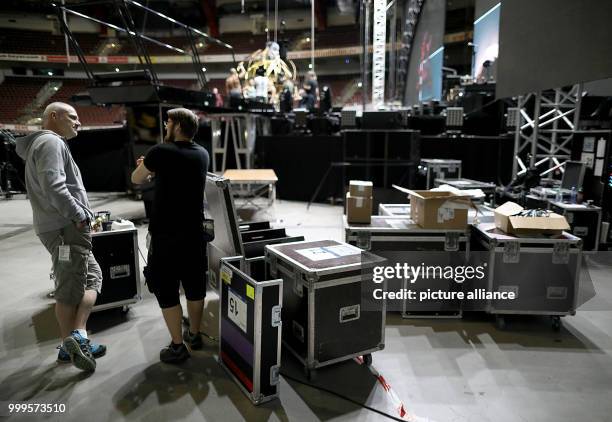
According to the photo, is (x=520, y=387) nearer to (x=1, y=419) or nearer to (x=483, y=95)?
(x=1, y=419)

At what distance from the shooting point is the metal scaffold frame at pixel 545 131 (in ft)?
20.0

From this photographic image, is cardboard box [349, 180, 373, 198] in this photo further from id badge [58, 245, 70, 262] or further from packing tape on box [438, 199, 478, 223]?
id badge [58, 245, 70, 262]

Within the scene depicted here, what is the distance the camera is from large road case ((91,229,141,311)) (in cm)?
309

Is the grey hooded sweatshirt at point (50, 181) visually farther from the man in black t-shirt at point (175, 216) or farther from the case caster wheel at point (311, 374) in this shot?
the case caster wheel at point (311, 374)

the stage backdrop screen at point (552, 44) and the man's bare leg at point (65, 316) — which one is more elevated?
the stage backdrop screen at point (552, 44)

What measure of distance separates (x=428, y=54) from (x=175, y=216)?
11741 mm

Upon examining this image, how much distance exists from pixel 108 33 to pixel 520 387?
85.2 feet

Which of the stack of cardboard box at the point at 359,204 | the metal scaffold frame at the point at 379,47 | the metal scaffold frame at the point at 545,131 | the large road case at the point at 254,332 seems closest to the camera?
the large road case at the point at 254,332

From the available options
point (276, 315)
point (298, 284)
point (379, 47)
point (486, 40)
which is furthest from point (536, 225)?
point (486, 40)

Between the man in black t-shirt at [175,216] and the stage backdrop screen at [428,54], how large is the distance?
32.6ft

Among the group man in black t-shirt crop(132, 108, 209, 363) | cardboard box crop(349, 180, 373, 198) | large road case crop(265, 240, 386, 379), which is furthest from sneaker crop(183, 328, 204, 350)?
cardboard box crop(349, 180, 373, 198)

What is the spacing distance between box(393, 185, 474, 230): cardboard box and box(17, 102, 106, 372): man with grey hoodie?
2285mm

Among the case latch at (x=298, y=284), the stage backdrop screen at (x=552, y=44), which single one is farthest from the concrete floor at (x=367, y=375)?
the stage backdrop screen at (x=552, y=44)

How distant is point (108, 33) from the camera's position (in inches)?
899
